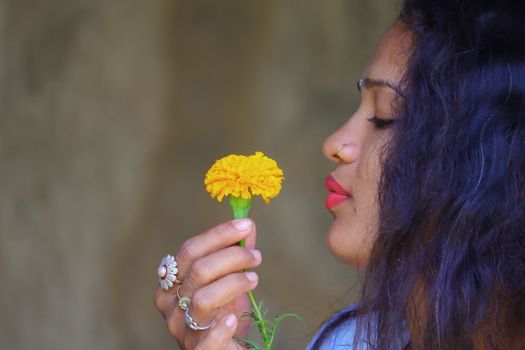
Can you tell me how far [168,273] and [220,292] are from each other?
109 millimetres

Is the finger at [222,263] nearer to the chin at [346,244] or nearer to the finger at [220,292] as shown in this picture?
the finger at [220,292]

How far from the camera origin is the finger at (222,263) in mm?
972

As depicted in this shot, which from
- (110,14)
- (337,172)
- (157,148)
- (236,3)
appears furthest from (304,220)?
(337,172)

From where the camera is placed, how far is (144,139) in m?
2.53

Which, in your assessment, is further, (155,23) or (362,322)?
→ (155,23)

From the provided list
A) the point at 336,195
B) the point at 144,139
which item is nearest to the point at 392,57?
the point at 336,195

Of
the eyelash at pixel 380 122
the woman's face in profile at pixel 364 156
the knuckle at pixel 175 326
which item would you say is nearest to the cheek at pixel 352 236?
the woman's face in profile at pixel 364 156

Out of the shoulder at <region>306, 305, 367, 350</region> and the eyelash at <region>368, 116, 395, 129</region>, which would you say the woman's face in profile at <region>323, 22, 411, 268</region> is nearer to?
the eyelash at <region>368, 116, 395, 129</region>

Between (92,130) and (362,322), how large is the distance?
1640mm

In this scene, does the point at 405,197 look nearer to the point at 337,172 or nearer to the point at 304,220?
the point at 337,172

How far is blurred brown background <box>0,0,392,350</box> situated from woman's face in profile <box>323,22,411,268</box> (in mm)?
1420

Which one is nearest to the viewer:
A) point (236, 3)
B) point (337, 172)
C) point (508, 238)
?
point (508, 238)

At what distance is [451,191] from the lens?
3.11ft

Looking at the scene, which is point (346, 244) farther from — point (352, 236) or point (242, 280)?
point (242, 280)
